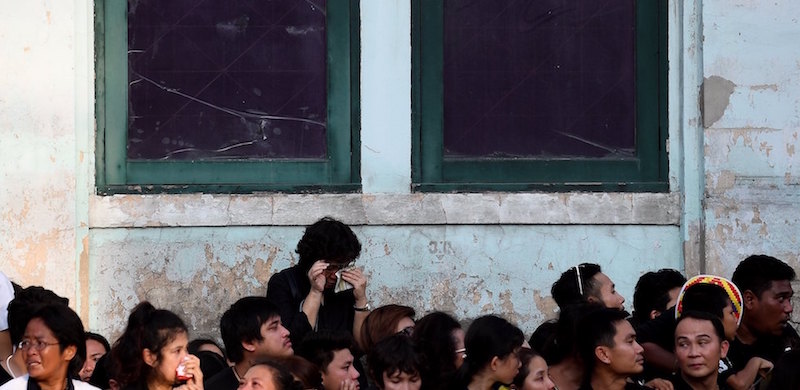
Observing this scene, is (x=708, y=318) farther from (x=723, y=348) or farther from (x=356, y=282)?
(x=356, y=282)

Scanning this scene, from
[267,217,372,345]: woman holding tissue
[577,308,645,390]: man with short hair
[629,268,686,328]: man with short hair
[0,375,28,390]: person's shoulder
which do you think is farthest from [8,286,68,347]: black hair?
[629,268,686,328]: man with short hair

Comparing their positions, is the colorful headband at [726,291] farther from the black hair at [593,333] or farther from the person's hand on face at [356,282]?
the person's hand on face at [356,282]

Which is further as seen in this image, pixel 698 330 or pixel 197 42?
pixel 197 42

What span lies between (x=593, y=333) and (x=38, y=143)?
12.9 ft

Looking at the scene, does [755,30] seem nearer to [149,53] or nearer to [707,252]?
[707,252]

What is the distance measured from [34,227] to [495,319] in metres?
3.43

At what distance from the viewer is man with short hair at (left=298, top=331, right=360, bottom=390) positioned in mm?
8547

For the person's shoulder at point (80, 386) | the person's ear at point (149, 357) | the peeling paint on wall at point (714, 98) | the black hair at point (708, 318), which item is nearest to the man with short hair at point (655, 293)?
the black hair at point (708, 318)

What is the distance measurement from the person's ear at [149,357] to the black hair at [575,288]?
2.62m

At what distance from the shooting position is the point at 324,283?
950 centimetres

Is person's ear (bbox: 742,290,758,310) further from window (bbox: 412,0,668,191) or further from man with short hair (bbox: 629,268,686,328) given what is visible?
window (bbox: 412,0,668,191)

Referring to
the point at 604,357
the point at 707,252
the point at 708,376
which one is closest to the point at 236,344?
the point at 604,357

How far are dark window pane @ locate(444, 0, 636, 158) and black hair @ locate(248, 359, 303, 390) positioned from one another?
357cm

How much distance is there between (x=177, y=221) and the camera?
34.9 ft
